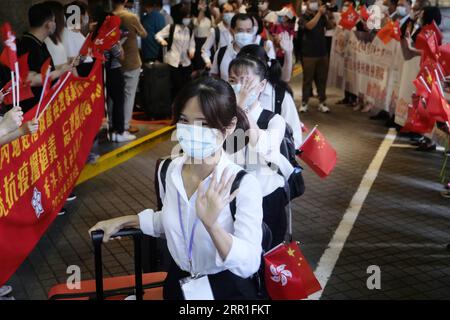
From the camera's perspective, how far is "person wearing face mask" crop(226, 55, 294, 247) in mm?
3381

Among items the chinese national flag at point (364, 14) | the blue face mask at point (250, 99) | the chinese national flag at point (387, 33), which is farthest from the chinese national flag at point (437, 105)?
the chinese national flag at point (364, 14)

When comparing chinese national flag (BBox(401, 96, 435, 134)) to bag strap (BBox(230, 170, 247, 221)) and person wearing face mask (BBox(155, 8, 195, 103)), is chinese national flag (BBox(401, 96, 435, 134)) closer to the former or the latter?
bag strap (BBox(230, 170, 247, 221))

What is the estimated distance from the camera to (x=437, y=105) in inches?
182

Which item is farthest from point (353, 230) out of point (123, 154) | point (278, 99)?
point (123, 154)

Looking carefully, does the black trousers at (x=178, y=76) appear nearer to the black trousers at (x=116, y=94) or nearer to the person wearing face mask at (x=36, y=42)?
the black trousers at (x=116, y=94)

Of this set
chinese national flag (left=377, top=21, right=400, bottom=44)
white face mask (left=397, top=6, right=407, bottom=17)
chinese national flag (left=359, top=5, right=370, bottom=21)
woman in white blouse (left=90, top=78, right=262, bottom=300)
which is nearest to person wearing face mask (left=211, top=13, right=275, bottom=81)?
woman in white blouse (left=90, top=78, right=262, bottom=300)

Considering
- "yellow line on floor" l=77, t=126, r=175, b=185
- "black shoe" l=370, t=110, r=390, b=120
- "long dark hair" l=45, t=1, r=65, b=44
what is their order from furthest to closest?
"black shoe" l=370, t=110, r=390, b=120, "yellow line on floor" l=77, t=126, r=175, b=185, "long dark hair" l=45, t=1, r=65, b=44

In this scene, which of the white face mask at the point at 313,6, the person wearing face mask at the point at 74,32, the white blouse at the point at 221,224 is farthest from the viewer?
the white face mask at the point at 313,6

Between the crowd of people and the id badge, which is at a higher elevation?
the crowd of people

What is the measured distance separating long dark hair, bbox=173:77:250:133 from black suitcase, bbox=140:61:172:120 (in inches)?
274

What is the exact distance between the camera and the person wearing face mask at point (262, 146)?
338 cm

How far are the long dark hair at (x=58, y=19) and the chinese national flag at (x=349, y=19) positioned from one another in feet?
21.3

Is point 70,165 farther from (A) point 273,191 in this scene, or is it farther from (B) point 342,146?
(B) point 342,146

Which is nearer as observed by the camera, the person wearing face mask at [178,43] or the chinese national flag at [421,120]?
the chinese national flag at [421,120]
